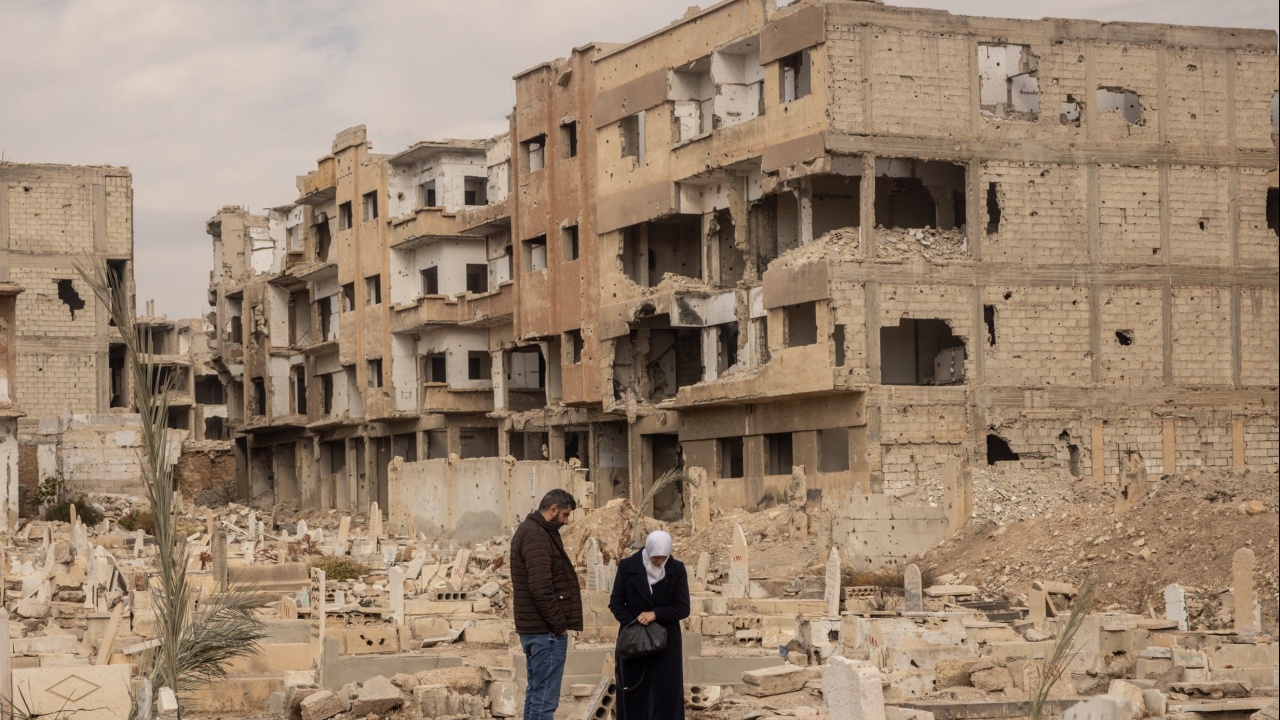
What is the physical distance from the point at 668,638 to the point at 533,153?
38487mm

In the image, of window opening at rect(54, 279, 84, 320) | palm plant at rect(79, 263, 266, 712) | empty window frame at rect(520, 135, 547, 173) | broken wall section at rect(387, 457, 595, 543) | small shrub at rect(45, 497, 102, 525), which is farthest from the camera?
window opening at rect(54, 279, 84, 320)

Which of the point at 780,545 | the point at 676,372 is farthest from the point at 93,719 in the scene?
the point at 676,372

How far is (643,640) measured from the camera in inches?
423

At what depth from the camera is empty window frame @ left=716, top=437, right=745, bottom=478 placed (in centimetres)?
4162

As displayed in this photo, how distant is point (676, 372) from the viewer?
151ft

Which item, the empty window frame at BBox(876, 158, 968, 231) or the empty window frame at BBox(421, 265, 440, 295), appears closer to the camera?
the empty window frame at BBox(876, 158, 968, 231)

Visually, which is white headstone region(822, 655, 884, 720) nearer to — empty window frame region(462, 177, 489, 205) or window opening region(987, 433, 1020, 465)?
window opening region(987, 433, 1020, 465)

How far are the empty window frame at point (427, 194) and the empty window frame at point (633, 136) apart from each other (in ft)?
42.7

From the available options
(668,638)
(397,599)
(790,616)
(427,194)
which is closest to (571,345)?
(427,194)

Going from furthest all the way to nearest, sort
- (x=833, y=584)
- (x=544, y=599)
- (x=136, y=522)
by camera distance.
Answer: (x=136, y=522), (x=833, y=584), (x=544, y=599)

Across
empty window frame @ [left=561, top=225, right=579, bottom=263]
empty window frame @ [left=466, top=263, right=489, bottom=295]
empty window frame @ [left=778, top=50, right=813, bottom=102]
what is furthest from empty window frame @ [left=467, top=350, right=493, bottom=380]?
empty window frame @ [left=778, top=50, right=813, bottom=102]

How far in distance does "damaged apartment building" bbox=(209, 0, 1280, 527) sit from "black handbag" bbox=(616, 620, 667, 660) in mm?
24951

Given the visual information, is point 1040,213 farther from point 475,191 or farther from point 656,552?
point 656,552

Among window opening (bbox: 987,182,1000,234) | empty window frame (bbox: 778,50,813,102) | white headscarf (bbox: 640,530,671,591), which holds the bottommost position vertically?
A: white headscarf (bbox: 640,530,671,591)
